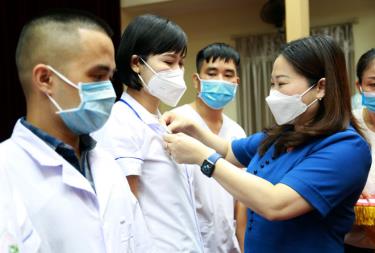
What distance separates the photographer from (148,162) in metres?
1.48

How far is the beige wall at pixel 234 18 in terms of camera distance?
4555mm

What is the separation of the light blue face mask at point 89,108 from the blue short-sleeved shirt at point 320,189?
0.60 m

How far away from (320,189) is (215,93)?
A: 1.11 metres

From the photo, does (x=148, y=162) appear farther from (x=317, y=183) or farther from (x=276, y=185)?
(x=317, y=183)

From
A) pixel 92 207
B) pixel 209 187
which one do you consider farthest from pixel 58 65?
pixel 209 187

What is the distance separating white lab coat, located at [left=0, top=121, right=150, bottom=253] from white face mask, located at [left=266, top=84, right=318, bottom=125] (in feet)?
2.29

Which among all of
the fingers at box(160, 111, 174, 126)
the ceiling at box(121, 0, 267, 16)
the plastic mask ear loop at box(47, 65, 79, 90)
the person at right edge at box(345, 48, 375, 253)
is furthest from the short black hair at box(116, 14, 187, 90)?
the ceiling at box(121, 0, 267, 16)

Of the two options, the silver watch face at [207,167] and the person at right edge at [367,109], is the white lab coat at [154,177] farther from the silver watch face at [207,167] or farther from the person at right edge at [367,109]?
the person at right edge at [367,109]

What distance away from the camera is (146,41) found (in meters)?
1.55

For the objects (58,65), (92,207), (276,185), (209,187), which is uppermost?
(58,65)

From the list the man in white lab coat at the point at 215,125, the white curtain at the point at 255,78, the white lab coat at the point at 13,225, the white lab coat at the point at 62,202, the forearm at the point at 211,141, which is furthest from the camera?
the white curtain at the point at 255,78

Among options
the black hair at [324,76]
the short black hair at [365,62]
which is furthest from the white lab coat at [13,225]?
the short black hair at [365,62]

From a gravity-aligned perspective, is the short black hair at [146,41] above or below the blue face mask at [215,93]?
above

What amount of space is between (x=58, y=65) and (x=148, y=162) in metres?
0.53
